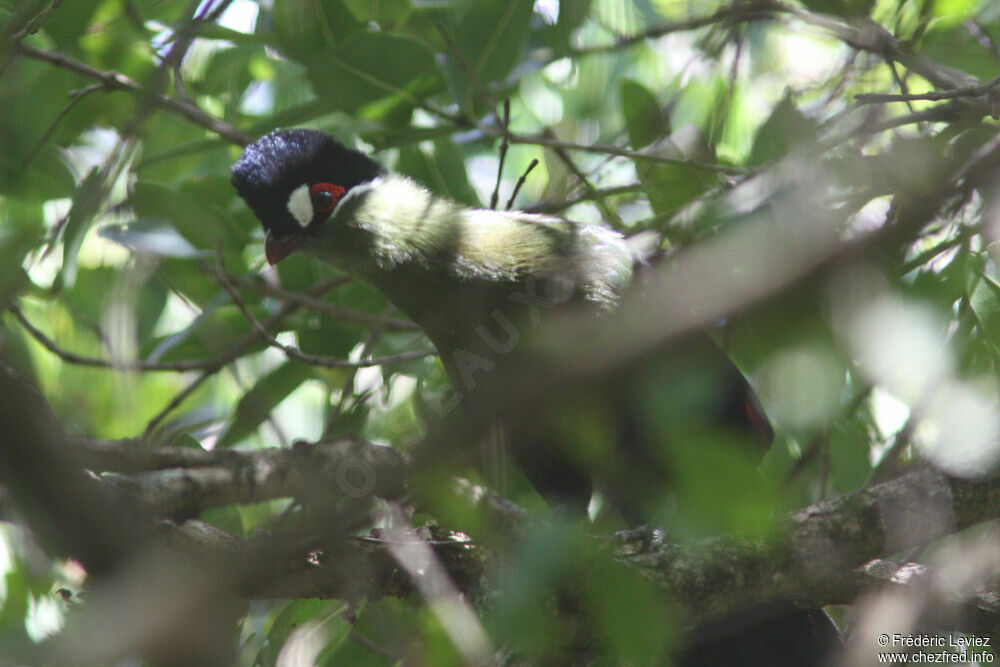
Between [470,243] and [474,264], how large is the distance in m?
0.10

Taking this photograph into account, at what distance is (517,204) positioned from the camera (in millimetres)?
3895

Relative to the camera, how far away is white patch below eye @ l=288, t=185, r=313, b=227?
9.55 ft

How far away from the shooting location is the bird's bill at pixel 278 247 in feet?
9.39

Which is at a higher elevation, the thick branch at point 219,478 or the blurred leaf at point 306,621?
the thick branch at point 219,478

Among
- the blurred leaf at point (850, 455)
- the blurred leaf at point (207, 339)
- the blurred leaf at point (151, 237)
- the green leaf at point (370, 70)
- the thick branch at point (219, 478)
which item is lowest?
the blurred leaf at point (850, 455)

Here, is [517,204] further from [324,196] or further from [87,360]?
[87,360]

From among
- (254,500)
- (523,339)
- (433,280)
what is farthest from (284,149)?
(254,500)

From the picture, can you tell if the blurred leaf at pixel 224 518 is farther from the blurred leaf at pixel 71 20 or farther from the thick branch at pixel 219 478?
the blurred leaf at pixel 71 20

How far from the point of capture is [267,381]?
2.71 metres

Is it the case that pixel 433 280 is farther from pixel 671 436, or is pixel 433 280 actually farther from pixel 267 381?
pixel 671 436

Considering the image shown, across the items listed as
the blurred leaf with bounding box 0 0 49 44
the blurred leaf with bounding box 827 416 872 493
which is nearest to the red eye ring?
the blurred leaf with bounding box 0 0 49 44

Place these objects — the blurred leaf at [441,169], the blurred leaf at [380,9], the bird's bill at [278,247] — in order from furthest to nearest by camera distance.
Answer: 1. the blurred leaf at [441,169]
2. the bird's bill at [278,247]
3. the blurred leaf at [380,9]

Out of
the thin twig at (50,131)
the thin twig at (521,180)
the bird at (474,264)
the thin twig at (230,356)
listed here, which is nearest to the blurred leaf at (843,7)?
the bird at (474,264)

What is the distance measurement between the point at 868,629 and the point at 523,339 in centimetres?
115
